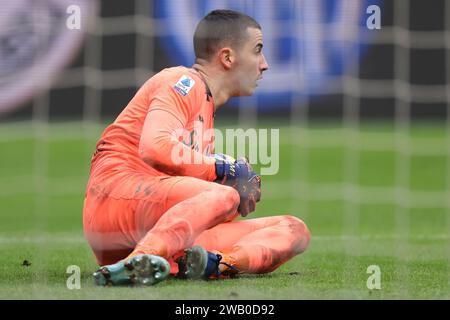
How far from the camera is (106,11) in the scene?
442 inches

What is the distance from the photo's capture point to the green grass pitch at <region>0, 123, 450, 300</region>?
14.3ft

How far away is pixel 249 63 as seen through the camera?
5008 mm

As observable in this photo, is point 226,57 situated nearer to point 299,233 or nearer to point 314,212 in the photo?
point 299,233

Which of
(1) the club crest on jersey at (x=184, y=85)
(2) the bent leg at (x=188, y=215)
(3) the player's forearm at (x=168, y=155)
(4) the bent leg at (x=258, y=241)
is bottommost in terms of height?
(4) the bent leg at (x=258, y=241)

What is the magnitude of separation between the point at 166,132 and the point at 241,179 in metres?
0.45

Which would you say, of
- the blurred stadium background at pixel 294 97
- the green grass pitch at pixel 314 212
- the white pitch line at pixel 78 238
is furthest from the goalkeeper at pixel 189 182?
the blurred stadium background at pixel 294 97

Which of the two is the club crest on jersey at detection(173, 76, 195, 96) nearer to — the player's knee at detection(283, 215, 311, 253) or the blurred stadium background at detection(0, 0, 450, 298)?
the player's knee at detection(283, 215, 311, 253)

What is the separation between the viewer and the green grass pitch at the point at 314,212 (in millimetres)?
4367

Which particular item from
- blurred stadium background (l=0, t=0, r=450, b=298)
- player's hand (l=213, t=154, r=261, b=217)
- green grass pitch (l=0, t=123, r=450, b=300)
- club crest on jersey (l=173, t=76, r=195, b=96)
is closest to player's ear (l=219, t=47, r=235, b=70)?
club crest on jersey (l=173, t=76, r=195, b=96)

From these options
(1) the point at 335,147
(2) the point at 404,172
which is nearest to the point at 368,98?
(2) the point at 404,172

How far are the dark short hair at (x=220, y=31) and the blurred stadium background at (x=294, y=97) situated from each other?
337 centimetres

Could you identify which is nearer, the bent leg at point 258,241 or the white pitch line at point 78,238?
the bent leg at point 258,241

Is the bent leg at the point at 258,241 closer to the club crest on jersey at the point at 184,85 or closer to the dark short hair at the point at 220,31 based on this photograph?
the club crest on jersey at the point at 184,85

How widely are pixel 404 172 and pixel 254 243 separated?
29.5ft
